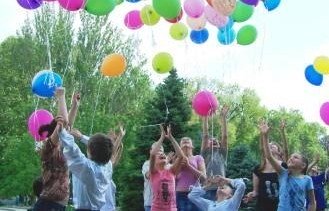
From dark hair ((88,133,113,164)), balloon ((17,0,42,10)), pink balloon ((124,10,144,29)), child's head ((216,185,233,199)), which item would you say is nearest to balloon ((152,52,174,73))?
pink balloon ((124,10,144,29))

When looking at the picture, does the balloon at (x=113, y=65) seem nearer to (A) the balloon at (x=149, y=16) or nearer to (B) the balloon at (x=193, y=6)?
(A) the balloon at (x=149, y=16)

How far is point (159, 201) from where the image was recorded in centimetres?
702

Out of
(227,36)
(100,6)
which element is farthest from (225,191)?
(227,36)

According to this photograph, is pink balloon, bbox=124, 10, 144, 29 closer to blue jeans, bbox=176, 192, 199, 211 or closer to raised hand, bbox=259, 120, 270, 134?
blue jeans, bbox=176, 192, 199, 211

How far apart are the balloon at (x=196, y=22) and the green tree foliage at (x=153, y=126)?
11078 mm

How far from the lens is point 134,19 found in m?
9.79

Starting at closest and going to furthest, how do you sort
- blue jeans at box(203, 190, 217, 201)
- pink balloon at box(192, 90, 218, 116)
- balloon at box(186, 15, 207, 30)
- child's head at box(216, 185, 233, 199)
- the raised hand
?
the raised hand
child's head at box(216, 185, 233, 199)
blue jeans at box(203, 190, 217, 201)
pink balloon at box(192, 90, 218, 116)
balloon at box(186, 15, 207, 30)

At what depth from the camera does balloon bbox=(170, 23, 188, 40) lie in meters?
9.86

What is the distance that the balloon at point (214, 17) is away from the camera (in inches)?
357

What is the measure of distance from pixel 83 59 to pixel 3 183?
7367 mm

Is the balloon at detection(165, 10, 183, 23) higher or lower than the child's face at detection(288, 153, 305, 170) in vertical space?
higher

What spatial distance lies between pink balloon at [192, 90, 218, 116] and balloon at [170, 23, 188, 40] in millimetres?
1360

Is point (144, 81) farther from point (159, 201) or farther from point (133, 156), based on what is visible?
point (159, 201)

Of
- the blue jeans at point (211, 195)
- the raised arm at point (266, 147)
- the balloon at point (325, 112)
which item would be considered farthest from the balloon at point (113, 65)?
the balloon at point (325, 112)
